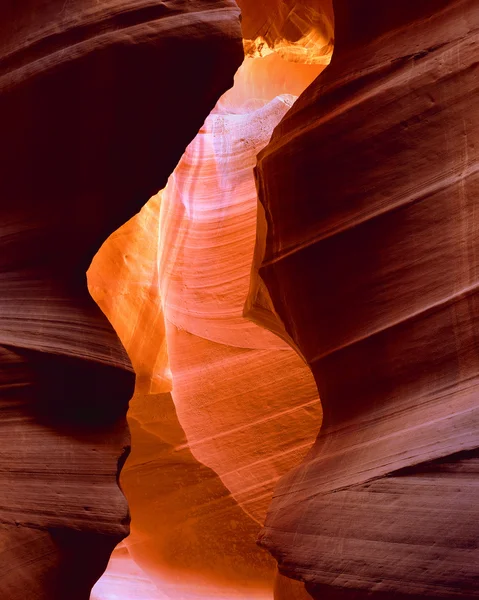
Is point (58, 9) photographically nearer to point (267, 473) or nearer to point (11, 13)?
point (11, 13)

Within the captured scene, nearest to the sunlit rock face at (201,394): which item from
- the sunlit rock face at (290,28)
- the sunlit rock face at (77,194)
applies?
the sunlit rock face at (290,28)


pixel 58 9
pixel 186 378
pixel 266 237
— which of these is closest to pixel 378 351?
pixel 266 237

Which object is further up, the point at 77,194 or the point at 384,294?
the point at 77,194

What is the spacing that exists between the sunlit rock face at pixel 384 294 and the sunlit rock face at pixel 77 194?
0.48 m

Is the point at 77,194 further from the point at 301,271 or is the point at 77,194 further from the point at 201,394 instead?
the point at 201,394

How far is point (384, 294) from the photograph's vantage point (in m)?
2.29

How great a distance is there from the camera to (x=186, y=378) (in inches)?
195

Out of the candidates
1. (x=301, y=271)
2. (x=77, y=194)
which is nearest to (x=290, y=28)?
(x=301, y=271)

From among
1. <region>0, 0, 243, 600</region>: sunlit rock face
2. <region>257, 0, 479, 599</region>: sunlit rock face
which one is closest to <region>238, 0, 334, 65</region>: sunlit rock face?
<region>257, 0, 479, 599</region>: sunlit rock face

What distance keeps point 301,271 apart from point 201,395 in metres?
2.49

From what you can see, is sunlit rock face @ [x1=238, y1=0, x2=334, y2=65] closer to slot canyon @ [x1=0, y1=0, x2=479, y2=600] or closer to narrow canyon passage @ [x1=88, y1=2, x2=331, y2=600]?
narrow canyon passage @ [x1=88, y1=2, x2=331, y2=600]

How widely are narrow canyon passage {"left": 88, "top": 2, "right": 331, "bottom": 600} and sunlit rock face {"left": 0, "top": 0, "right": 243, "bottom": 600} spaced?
7.44ft

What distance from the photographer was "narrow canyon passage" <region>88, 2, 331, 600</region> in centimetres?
466

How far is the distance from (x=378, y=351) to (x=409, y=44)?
108 cm
